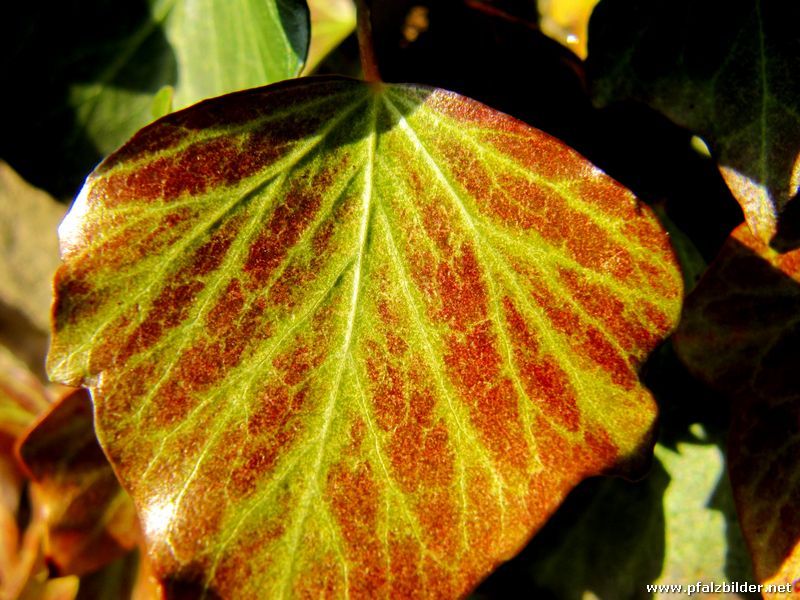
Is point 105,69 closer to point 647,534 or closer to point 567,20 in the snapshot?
point 567,20

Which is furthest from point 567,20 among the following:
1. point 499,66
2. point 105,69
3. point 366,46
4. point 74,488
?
point 74,488

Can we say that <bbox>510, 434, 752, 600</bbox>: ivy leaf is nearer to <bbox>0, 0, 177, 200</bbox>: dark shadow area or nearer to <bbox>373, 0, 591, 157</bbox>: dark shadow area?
<bbox>373, 0, 591, 157</bbox>: dark shadow area

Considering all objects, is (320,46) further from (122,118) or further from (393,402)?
(393,402)

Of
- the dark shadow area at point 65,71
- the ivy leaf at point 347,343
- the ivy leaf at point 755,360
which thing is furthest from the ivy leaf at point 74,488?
the ivy leaf at point 755,360

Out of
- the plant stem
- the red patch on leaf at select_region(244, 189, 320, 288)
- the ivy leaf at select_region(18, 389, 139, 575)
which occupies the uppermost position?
the plant stem

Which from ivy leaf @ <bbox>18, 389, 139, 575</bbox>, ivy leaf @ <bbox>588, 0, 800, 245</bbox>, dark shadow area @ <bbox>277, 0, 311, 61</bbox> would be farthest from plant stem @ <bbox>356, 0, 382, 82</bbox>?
ivy leaf @ <bbox>18, 389, 139, 575</bbox>

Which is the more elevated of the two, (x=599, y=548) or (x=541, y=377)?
(x=541, y=377)
